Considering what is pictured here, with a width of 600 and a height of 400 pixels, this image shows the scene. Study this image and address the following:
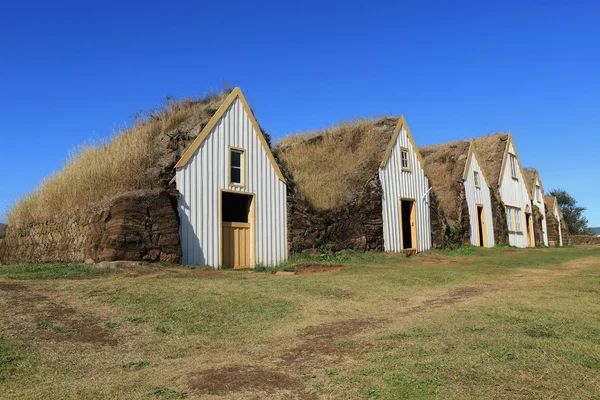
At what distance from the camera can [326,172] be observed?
74.1 feet

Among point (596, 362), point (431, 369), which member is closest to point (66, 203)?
point (431, 369)

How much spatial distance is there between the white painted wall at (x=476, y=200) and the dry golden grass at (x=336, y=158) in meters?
8.09

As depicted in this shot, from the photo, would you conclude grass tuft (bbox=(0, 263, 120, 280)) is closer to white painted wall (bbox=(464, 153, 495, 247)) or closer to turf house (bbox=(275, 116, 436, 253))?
turf house (bbox=(275, 116, 436, 253))

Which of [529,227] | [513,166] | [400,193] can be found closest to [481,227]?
[513,166]

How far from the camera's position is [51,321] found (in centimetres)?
689

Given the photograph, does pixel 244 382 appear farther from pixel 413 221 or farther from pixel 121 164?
pixel 413 221

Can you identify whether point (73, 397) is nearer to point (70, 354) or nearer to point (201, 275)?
point (70, 354)

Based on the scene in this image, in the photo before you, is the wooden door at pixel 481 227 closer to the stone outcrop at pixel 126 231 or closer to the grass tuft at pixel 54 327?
the stone outcrop at pixel 126 231

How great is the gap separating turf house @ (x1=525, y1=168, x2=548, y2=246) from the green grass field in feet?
99.3

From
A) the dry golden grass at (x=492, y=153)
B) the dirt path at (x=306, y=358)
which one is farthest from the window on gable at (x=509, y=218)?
the dirt path at (x=306, y=358)

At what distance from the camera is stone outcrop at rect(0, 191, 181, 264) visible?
41.3 ft

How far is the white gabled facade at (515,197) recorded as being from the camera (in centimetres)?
3284

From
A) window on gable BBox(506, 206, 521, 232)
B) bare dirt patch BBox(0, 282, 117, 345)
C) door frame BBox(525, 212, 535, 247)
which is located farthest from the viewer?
door frame BBox(525, 212, 535, 247)

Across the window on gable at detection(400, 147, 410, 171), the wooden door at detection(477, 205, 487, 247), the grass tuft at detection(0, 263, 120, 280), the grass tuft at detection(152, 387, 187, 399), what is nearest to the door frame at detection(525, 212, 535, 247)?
the wooden door at detection(477, 205, 487, 247)
